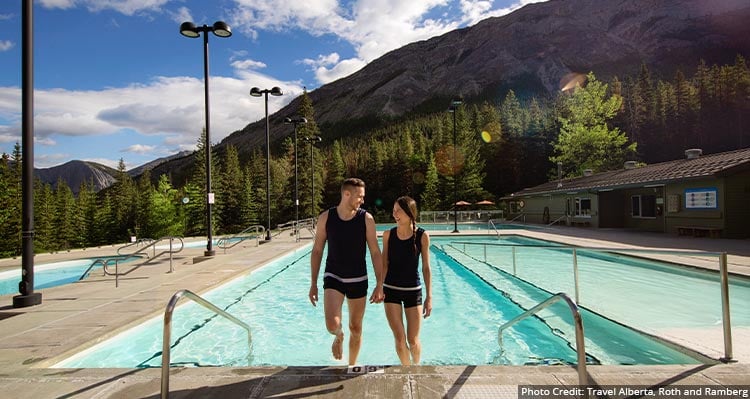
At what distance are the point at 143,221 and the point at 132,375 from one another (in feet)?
173

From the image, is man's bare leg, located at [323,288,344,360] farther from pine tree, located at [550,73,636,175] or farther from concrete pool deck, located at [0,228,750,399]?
pine tree, located at [550,73,636,175]

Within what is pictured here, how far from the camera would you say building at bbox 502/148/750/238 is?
15008 mm

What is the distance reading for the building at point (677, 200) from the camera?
591 inches

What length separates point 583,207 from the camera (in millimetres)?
24531

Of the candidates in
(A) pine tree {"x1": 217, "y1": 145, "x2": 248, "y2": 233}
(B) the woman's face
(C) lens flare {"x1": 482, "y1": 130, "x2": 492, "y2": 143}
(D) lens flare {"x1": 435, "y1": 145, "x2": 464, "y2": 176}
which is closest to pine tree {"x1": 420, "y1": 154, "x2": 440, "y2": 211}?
(D) lens flare {"x1": 435, "y1": 145, "x2": 464, "y2": 176}

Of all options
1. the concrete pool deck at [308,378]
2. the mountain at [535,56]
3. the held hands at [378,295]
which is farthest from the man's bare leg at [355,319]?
the mountain at [535,56]

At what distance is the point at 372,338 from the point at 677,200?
17.5 metres

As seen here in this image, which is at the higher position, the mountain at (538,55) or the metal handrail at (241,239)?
the mountain at (538,55)

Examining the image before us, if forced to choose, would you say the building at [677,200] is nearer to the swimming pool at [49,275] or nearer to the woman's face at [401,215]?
the woman's face at [401,215]

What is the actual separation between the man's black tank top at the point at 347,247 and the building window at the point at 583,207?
23.9 m

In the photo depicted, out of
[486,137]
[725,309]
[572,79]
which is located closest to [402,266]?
[725,309]

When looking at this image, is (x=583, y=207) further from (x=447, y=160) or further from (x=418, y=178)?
(x=418, y=178)

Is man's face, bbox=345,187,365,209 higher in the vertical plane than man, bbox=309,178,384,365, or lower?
higher

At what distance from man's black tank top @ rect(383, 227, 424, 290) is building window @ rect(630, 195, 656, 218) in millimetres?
21074
